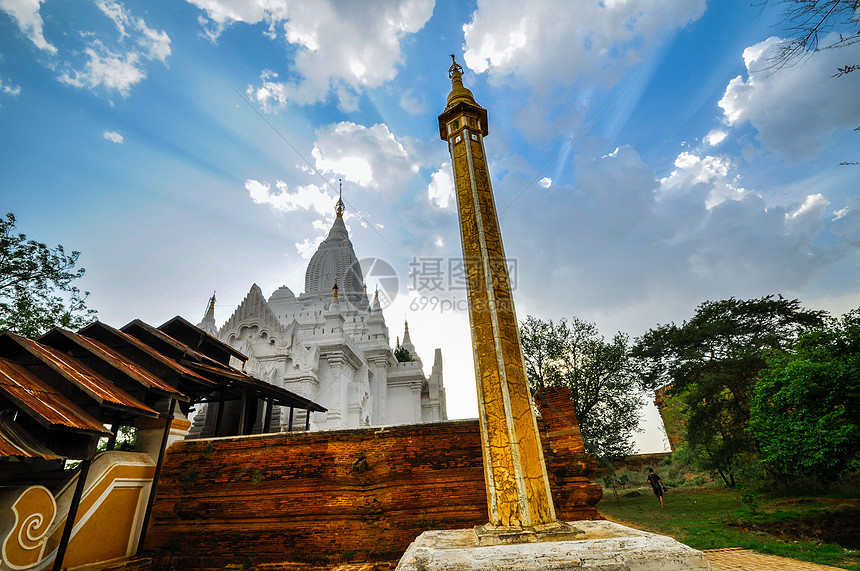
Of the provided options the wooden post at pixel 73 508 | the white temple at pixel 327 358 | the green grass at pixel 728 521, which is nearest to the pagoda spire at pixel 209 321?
the white temple at pixel 327 358

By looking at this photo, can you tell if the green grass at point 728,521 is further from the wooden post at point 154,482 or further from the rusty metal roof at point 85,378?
the rusty metal roof at point 85,378

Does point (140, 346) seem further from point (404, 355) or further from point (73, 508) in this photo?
point (404, 355)

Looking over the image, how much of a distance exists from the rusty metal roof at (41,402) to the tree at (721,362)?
2125 centimetres

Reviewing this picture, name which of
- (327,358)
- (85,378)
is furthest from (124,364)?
(327,358)

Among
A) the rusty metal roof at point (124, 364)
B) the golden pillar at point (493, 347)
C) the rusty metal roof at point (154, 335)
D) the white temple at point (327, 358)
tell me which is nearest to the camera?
the golden pillar at point (493, 347)

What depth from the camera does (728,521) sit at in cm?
1209

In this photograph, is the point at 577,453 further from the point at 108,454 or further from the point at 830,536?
the point at 830,536

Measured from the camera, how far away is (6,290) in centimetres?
1384

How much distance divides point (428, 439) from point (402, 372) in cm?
1697

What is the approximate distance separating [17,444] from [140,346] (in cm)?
307

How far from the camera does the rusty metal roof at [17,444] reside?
4453 millimetres

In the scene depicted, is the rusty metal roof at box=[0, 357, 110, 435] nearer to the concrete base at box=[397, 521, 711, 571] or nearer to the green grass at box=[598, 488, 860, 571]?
the concrete base at box=[397, 521, 711, 571]

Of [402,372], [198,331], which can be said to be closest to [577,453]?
[198,331]

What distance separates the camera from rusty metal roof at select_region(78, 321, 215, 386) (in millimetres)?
7395
